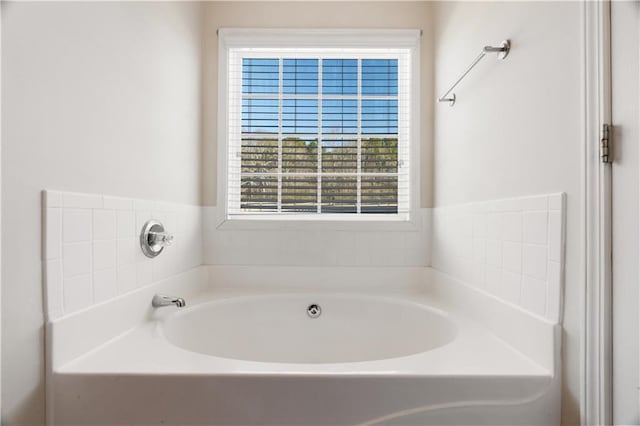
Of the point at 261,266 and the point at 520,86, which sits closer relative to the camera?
the point at 520,86

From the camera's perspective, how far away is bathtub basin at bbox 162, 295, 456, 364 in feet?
5.64

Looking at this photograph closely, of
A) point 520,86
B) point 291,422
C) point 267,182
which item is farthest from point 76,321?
point 520,86

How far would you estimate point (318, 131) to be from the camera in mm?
2199

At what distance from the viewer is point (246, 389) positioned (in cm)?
93

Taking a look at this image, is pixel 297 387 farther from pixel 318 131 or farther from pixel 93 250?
pixel 318 131

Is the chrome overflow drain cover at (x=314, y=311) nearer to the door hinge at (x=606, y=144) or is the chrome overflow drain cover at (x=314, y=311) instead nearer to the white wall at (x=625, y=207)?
the white wall at (x=625, y=207)

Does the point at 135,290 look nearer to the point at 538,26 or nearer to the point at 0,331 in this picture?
the point at 0,331

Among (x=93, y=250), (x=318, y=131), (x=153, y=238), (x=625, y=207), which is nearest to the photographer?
(x=625, y=207)

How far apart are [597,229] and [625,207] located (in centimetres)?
8

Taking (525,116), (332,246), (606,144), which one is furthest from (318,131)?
(606,144)

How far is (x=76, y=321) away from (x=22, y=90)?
2.08 feet

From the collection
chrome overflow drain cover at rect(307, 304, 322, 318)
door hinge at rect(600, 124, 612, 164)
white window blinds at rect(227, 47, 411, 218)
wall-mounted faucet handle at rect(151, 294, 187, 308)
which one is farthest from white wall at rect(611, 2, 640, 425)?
wall-mounted faucet handle at rect(151, 294, 187, 308)

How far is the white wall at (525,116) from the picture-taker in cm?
93

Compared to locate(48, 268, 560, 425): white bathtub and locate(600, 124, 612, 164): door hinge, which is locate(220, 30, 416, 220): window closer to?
locate(48, 268, 560, 425): white bathtub
